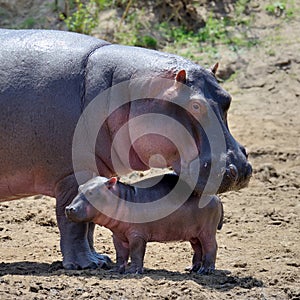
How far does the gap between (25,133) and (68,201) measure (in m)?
0.54

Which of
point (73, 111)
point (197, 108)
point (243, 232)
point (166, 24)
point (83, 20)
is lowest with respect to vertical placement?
point (243, 232)

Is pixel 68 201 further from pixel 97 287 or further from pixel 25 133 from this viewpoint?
pixel 97 287

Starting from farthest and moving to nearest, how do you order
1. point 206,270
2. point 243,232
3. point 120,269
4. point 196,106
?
point 243,232, point 206,270, point 120,269, point 196,106

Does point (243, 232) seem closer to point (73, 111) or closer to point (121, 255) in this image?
point (121, 255)

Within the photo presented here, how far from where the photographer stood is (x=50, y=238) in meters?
7.88

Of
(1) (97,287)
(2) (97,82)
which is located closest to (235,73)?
(2) (97,82)

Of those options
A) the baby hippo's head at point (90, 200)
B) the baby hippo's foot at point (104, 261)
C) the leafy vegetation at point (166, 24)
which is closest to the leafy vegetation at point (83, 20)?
the leafy vegetation at point (166, 24)

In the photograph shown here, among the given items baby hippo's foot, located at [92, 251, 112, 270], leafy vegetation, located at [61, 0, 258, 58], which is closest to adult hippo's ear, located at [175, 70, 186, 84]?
baby hippo's foot, located at [92, 251, 112, 270]

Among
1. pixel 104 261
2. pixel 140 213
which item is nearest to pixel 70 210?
pixel 140 213

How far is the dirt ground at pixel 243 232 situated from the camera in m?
5.56

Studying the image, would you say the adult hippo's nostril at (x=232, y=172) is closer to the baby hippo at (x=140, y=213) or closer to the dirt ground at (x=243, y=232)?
the baby hippo at (x=140, y=213)

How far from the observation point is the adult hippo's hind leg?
636cm

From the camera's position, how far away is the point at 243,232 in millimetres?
8039

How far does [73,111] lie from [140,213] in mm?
842
